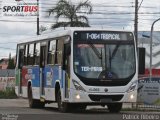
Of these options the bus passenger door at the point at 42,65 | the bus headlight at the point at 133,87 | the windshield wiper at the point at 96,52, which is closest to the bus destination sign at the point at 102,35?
the windshield wiper at the point at 96,52

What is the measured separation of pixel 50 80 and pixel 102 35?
3317mm

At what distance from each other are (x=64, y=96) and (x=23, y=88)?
728cm

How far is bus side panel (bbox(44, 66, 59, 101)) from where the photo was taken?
2548 cm

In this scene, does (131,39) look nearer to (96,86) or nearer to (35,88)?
(96,86)

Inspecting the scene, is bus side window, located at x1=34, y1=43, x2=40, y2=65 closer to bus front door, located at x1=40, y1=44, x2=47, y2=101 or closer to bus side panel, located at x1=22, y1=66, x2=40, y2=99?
bus side panel, located at x1=22, y1=66, x2=40, y2=99

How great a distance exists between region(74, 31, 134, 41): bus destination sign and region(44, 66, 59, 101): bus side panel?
188 cm

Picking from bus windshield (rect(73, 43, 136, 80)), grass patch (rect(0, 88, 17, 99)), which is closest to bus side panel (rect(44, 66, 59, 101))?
bus windshield (rect(73, 43, 136, 80))

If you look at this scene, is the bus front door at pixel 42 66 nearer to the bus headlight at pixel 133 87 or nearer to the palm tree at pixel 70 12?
the bus headlight at pixel 133 87

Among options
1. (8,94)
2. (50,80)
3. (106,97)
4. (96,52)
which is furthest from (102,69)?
(8,94)

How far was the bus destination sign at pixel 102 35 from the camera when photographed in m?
24.1

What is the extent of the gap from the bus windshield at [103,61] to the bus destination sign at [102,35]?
0.29 metres

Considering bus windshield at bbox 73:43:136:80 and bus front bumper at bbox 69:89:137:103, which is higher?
bus windshield at bbox 73:43:136:80

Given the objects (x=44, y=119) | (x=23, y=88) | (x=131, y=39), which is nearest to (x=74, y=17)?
(x=23, y=88)

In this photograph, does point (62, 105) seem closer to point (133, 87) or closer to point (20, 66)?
point (133, 87)
